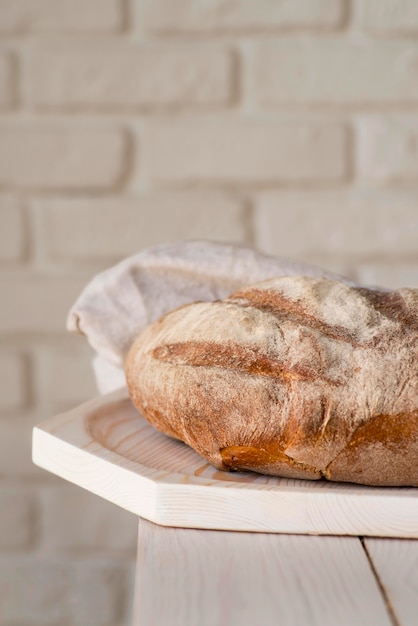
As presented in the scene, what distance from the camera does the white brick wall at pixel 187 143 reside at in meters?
1.34

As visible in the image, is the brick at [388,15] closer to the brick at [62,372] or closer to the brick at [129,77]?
the brick at [129,77]

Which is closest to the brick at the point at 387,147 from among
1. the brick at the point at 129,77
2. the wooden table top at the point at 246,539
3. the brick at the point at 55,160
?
the brick at the point at 129,77

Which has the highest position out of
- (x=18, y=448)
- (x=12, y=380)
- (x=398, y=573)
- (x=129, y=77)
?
(x=129, y=77)

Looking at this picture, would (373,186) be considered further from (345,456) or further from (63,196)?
(345,456)

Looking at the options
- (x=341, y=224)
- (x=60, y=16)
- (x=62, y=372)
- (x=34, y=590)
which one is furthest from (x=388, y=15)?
(x=34, y=590)

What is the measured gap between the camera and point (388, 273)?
1.36 m

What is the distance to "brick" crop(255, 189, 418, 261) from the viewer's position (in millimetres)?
1366

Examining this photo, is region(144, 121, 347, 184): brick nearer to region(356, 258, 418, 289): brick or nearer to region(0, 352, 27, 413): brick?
region(356, 258, 418, 289): brick

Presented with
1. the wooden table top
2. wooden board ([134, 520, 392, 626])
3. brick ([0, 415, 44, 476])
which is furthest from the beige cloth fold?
brick ([0, 415, 44, 476])

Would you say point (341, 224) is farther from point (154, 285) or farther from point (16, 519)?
point (16, 519)

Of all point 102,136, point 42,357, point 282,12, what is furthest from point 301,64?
point 42,357

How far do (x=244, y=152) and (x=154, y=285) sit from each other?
505 mm

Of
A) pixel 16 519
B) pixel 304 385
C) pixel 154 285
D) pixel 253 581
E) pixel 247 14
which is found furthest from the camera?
pixel 16 519

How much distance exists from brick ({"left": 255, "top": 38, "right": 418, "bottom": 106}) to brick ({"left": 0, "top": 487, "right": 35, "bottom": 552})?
0.83 m
